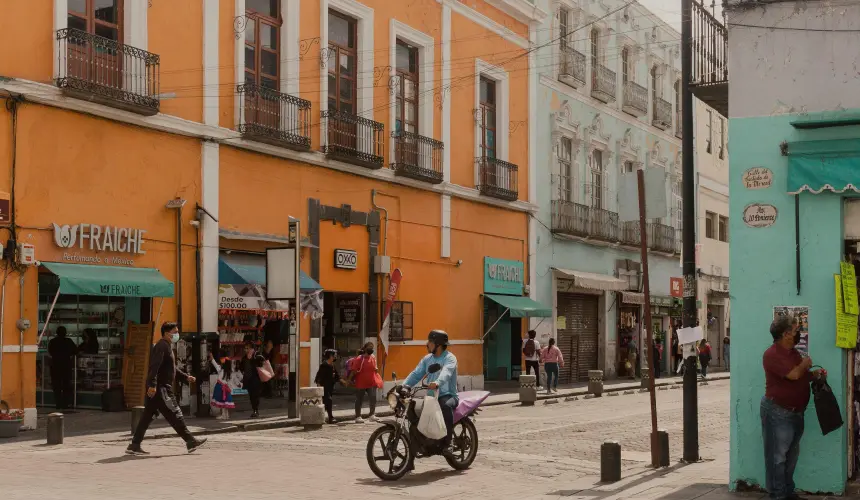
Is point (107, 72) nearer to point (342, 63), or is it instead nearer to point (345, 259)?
point (342, 63)

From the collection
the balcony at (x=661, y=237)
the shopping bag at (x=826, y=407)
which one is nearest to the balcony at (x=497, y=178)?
the balcony at (x=661, y=237)

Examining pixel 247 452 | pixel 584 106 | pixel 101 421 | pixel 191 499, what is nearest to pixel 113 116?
pixel 101 421

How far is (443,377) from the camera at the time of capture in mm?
12688

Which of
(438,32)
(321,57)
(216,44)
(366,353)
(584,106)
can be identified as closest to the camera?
(366,353)

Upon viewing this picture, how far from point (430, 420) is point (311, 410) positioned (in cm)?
729

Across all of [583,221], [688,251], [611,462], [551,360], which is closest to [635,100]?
[583,221]

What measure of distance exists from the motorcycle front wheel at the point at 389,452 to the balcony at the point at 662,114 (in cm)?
3186

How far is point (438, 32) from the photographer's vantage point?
29.5 meters

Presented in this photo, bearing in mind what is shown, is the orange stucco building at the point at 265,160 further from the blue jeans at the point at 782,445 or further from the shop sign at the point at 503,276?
the blue jeans at the point at 782,445

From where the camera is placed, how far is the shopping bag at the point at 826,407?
1030cm

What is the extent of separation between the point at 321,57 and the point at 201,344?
24.6 feet

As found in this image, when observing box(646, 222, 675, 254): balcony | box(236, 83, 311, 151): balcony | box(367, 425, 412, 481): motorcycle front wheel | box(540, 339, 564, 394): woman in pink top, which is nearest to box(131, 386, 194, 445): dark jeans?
box(367, 425, 412, 481): motorcycle front wheel

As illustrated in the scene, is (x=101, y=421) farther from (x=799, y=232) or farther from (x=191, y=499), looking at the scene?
(x=799, y=232)

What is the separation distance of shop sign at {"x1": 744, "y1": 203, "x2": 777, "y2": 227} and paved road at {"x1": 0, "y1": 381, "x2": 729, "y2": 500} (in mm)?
2642
